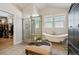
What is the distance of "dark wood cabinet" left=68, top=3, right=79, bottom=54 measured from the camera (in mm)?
1935

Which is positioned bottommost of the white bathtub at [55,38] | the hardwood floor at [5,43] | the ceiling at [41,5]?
the hardwood floor at [5,43]

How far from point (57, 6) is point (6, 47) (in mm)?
1140

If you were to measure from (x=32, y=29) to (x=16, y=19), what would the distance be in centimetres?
33

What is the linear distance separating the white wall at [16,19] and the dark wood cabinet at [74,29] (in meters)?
0.86

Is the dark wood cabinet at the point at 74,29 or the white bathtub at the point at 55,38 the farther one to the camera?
the white bathtub at the point at 55,38

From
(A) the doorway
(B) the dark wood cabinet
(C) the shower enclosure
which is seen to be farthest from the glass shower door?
(B) the dark wood cabinet

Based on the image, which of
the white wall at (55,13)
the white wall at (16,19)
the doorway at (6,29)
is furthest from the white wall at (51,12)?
the doorway at (6,29)

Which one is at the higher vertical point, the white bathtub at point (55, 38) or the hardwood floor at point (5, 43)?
the white bathtub at point (55, 38)

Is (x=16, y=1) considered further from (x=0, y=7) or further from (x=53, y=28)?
(x=53, y=28)

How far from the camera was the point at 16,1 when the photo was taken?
217 centimetres

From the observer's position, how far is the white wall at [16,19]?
7.09ft

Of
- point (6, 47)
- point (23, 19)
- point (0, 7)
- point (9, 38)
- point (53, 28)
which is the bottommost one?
point (6, 47)

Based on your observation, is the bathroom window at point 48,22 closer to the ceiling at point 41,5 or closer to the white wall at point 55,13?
the white wall at point 55,13
